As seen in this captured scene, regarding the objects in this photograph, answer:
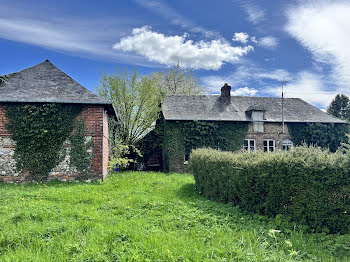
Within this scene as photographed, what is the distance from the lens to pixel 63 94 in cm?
1355

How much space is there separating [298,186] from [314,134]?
1995cm

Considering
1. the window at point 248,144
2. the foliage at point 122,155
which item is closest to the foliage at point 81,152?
the foliage at point 122,155

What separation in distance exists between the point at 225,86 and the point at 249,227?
19.8m

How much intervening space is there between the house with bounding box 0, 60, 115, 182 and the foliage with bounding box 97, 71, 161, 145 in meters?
8.49

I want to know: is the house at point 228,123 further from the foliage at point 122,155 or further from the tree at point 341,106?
the tree at point 341,106

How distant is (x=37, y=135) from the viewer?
1277 cm

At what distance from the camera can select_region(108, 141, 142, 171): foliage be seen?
744 inches

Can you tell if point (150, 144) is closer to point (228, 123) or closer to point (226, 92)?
point (228, 123)

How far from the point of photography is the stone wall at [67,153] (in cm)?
1270

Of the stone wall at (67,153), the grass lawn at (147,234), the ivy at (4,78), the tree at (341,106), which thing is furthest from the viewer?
the tree at (341,106)

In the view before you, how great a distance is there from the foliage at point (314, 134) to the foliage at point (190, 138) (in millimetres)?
6647

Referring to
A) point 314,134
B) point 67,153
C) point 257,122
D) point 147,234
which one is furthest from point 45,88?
point 314,134

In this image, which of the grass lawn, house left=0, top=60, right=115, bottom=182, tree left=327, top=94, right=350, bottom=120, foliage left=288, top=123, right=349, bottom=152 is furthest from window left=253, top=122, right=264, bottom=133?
tree left=327, top=94, right=350, bottom=120

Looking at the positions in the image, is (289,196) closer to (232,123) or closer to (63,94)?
(63,94)
